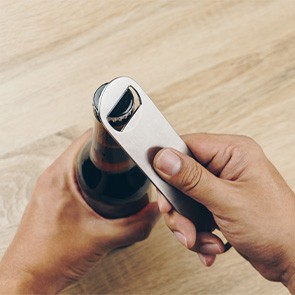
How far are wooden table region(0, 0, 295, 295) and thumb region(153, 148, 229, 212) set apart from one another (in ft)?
0.53

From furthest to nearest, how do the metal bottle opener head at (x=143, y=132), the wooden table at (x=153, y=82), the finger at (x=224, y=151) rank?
the wooden table at (x=153, y=82) → the finger at (x=224, y=151) → the metal bottle opener head at (x=143, y=132)

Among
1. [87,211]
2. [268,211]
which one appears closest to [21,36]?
[87,211]

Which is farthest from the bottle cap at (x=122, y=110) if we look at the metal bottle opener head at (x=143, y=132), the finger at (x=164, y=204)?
the finger at (x=164, y=204)

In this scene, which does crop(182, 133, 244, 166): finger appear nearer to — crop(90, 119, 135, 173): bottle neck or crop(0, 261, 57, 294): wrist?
crop(90, 119, 135, 173): bottle neck

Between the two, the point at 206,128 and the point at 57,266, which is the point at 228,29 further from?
the point at 57,266

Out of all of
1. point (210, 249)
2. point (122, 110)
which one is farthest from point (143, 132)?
point (210, 249)

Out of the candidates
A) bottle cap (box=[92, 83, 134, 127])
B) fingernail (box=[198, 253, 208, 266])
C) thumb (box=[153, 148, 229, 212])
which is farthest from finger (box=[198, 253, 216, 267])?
bottle cap (box=[92, 83, 134, 127])

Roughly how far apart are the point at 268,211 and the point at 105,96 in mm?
203

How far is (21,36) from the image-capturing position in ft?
2.26

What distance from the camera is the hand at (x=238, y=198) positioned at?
496 mm

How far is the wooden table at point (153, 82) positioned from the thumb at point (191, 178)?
0.16m

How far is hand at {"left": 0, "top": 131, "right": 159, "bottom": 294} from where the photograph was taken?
24.0 inches

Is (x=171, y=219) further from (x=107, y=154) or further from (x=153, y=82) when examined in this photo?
(x=153, y=82)

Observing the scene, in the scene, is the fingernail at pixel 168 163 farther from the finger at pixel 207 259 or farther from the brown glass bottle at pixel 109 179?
the finger at pixel 207 259
